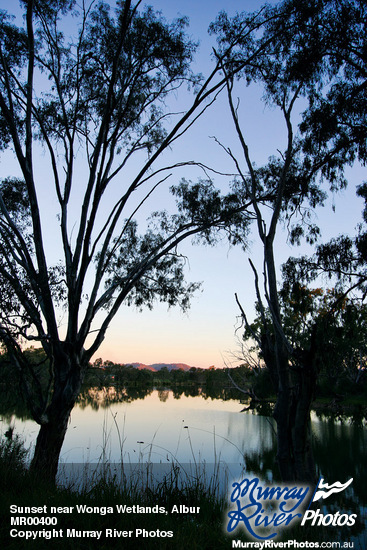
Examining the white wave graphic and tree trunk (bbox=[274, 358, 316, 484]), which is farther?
tree trunk (bbox=[274, 358, 316, 484])

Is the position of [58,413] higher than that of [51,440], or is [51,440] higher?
[58,413]

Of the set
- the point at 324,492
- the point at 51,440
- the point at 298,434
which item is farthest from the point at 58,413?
the point at 324,492

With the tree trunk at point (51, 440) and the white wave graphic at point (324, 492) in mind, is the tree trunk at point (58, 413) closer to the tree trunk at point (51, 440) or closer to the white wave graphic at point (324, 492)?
the tree trunk at point (51, 440)

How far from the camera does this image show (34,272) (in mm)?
4617

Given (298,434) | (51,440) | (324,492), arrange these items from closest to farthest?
(324,492) < (298,434) < (51,440)

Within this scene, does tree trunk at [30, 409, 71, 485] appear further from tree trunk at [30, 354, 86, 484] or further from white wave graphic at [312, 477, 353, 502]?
white wave graphic at [312, 477, 353, 502]

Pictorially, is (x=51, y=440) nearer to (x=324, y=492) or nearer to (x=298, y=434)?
(x=298, y=434)

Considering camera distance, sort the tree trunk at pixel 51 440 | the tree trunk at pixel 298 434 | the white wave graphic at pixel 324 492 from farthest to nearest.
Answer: the tree trunk at pixel 51 440 < the tree trunk at pixel 298 434 < the white wave graphic at pixel 324 492

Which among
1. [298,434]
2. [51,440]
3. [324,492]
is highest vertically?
A: [298,434]

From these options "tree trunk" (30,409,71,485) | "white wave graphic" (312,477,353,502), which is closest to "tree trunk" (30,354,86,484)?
"tree trunk" (30,409,71,485)

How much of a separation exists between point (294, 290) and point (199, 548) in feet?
15.7

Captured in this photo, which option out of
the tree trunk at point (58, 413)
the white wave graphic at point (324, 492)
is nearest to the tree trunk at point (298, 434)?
the white wave graphic at point (324, 492)

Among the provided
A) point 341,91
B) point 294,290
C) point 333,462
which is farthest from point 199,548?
point 333,462

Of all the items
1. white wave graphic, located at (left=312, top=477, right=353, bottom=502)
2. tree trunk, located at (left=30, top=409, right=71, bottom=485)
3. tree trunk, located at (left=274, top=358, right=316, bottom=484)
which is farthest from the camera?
tree trunk, located at (left=30, top=409, right=71, bottom=485)
